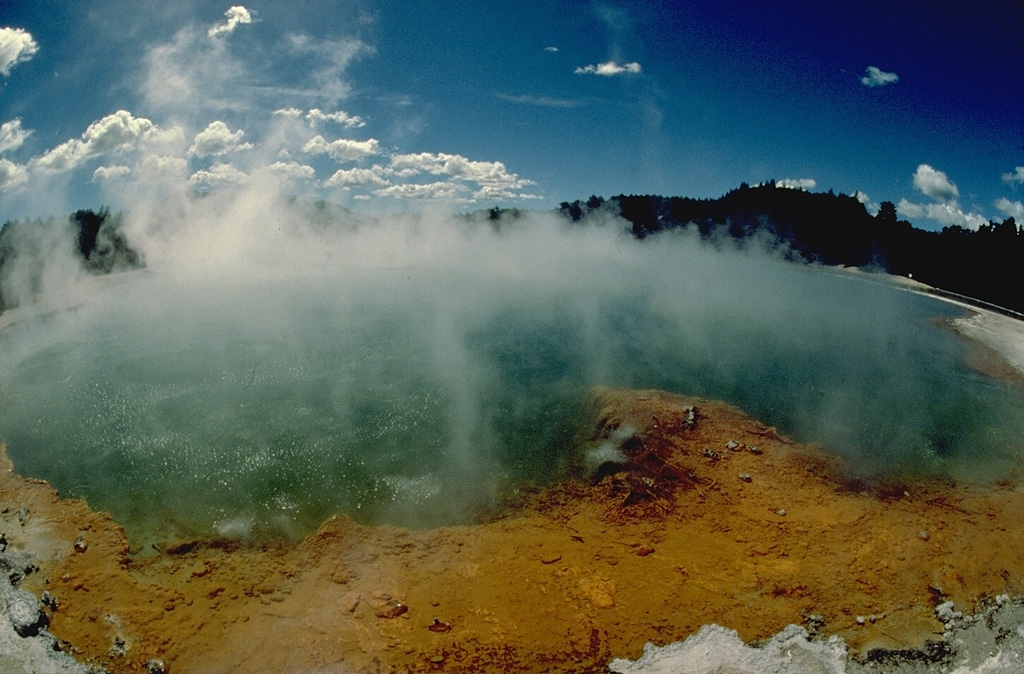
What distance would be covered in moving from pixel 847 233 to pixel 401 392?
5207cm

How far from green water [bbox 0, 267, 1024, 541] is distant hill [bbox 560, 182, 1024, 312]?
10.5 metres

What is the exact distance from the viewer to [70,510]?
29.7 feet

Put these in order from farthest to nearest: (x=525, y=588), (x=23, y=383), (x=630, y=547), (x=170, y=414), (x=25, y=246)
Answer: (x=25, y=246), (x=23, y=383), (x=170, y=414), (x=630, y=547), (x=525, y=588)

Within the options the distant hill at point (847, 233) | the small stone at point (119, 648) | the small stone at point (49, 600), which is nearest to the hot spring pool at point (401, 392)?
the small stone at point (49, 600)

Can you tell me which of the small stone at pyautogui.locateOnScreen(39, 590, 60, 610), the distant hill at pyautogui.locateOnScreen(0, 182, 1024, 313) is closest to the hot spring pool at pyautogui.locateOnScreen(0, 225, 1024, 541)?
the small stone at pyautogui.locateOnScreen(39, 590, 60, 610)

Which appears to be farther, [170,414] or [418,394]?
[418,394]

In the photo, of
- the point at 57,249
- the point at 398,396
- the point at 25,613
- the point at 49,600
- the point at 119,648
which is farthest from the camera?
the point at 57,249

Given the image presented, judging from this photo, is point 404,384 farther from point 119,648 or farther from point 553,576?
point 119,648

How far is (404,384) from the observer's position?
1408 centimetres

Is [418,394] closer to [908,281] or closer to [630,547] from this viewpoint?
[630,547]

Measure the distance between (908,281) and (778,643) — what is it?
1620 inches

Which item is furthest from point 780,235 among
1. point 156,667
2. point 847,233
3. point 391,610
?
point 156,667

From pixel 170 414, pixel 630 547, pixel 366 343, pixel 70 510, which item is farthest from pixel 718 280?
pixel 70 510

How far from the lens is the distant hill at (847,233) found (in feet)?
97.2
